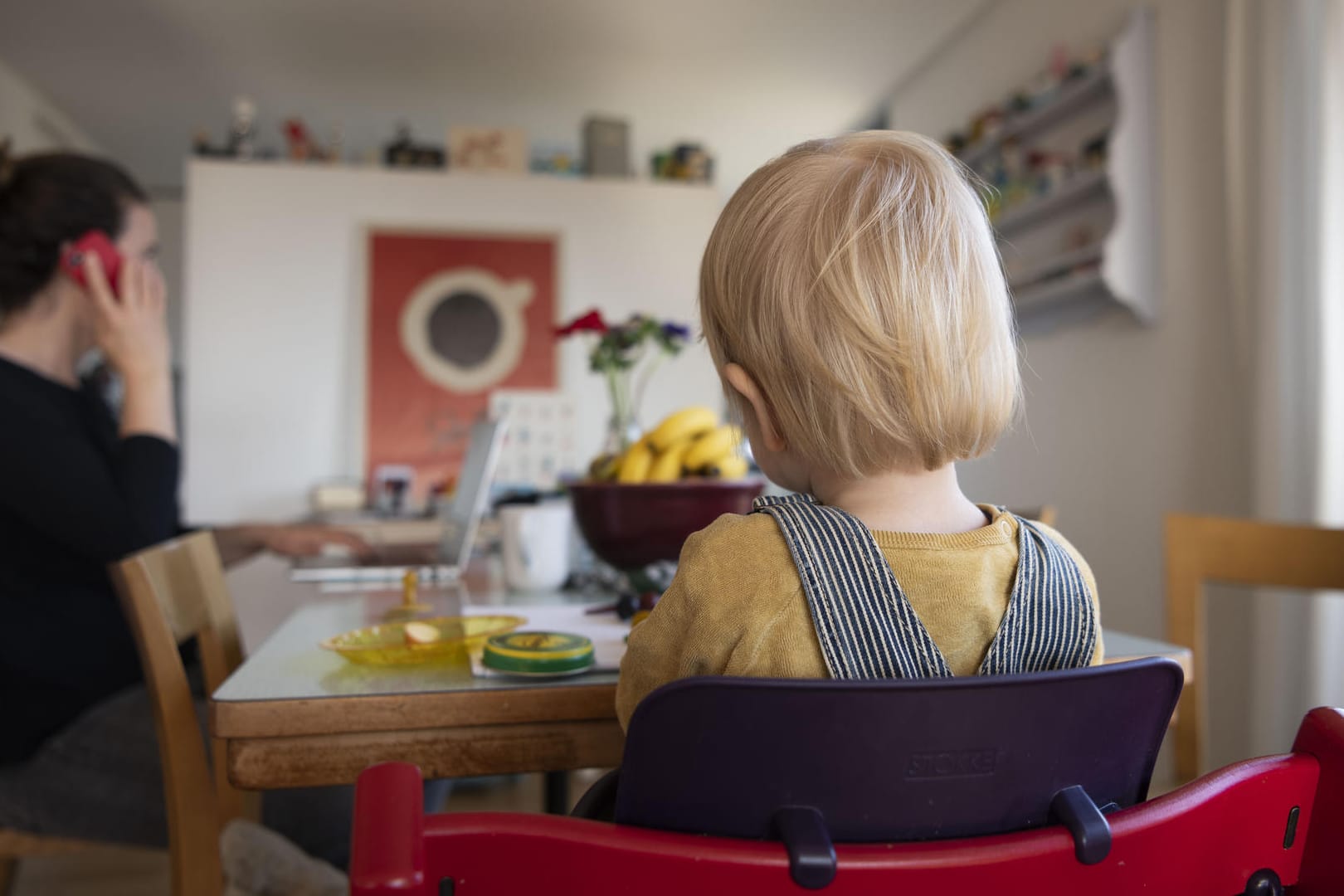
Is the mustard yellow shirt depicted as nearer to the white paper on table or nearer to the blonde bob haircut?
the blonde bob haircut

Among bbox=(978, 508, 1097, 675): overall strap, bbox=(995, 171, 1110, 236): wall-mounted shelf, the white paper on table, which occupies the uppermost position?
bbox=(995, 171, 1110, 236): wall-mounted shelf

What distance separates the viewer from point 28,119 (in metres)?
4.56

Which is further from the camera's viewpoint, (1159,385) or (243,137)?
(243,137)

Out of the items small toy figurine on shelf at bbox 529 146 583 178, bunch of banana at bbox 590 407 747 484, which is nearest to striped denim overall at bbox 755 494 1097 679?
bunch of banana at bbox 590 407 747 484

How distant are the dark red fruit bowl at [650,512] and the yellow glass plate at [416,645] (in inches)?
10.2

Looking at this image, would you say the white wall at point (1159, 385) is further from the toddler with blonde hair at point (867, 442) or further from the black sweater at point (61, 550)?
the black sweater at point (61, 550)

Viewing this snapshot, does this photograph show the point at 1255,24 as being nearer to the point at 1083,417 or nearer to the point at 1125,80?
the point at 1125,80

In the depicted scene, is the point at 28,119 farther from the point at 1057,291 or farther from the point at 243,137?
the point at 1057,291

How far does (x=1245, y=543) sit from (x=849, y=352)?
4.01ft

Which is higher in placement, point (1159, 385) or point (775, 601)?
point (1159, 385)

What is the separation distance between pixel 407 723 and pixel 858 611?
0.38 meters

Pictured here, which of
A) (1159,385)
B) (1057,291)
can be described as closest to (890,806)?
(1159,385)

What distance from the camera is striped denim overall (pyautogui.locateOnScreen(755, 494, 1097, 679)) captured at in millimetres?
565

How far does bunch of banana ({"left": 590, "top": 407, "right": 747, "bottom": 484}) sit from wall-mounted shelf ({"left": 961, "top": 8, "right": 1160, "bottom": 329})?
5.04 feet
